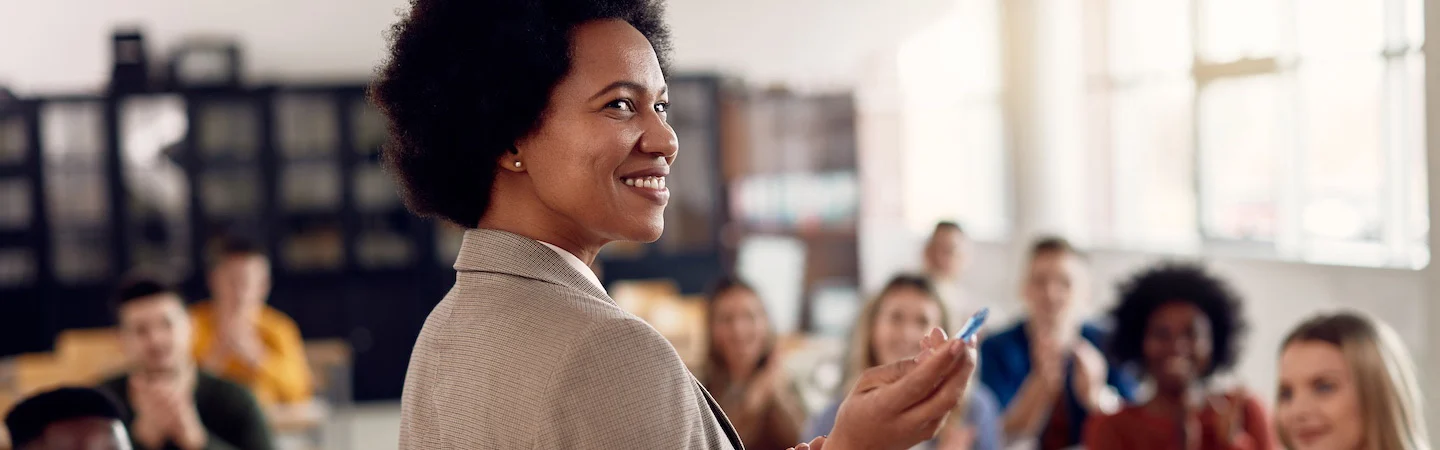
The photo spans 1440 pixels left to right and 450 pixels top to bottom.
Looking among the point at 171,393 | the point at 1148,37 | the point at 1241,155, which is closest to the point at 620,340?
the point at 171,393

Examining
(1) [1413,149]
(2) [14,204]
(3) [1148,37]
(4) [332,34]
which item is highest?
(4) [332,34]

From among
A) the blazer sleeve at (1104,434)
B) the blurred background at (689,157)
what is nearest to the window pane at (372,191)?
the blurred background at (689,157)

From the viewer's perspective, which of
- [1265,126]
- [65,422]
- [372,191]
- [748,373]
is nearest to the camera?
[65,422]

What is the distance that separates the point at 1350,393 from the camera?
235 cm

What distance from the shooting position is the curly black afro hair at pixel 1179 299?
3488 mm

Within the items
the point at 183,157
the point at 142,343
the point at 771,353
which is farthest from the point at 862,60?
the point at 142,343

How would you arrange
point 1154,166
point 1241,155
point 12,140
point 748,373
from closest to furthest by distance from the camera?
point 748,373, point 1241,155, point 1154,166, point 12,140

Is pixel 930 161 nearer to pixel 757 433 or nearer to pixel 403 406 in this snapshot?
pixel 757 433

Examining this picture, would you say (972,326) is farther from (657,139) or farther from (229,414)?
(229,414)

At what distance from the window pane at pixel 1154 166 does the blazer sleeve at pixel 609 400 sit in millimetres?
5538

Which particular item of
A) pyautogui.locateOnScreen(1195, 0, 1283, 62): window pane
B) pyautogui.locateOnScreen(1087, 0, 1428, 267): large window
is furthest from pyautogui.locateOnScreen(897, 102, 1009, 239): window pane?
pyautogui.locateOnScreen(1195, 0, 1283, 62): window pane

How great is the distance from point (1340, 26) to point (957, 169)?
168 inches

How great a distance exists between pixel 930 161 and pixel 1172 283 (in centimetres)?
595

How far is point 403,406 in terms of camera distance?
1.08 meters
